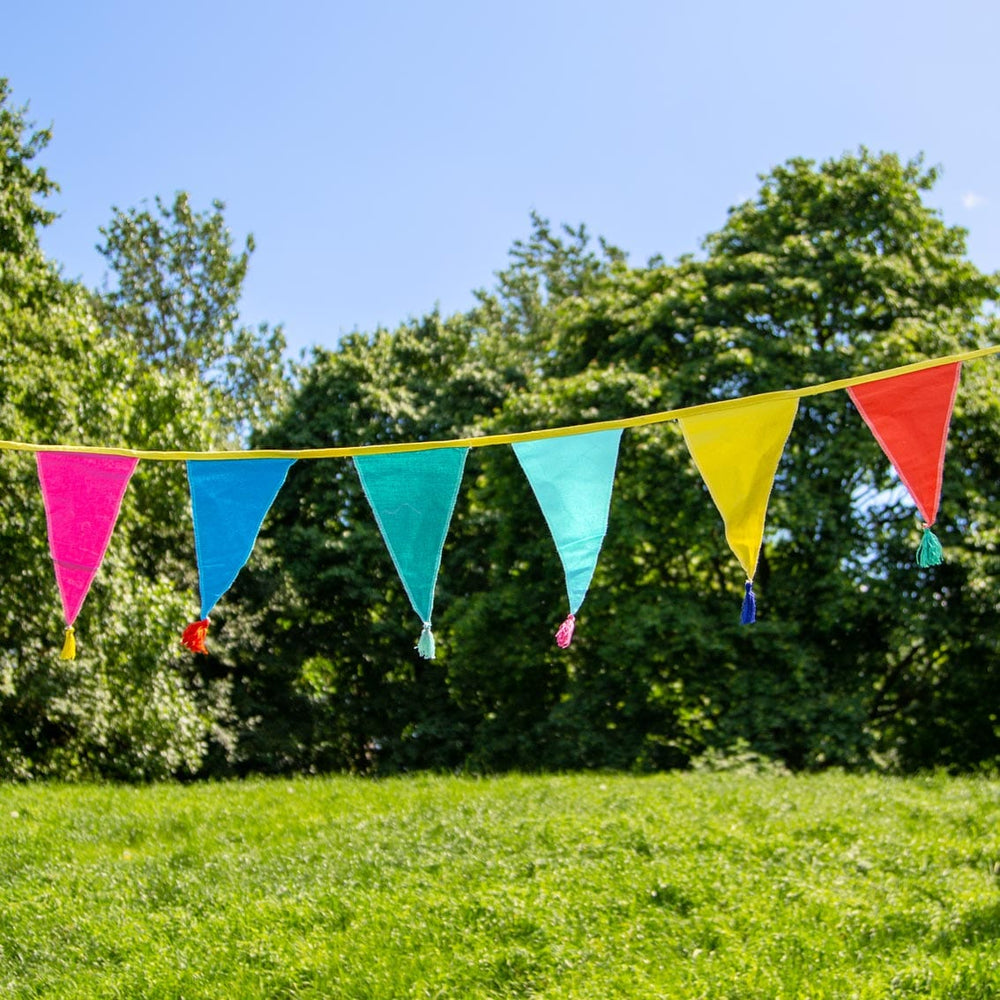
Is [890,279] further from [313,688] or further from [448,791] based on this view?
[313,688]

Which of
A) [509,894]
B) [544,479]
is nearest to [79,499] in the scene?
[544,479]

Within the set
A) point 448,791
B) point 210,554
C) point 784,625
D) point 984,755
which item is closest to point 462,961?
point 210,554

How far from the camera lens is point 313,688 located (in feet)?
57.1

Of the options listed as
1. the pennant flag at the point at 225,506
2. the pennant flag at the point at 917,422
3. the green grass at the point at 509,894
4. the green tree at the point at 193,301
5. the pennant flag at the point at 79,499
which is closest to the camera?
the pennant flag at the point at 917,422

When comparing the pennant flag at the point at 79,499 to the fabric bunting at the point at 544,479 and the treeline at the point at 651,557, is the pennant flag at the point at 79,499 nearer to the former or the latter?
the fabric bunting at the point at 544,479

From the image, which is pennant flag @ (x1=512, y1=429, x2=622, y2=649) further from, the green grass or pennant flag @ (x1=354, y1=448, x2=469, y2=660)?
the green grass

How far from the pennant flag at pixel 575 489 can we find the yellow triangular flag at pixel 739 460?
15.1 inches

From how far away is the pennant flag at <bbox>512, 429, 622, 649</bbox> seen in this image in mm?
4258

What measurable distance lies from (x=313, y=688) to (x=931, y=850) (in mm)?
11751

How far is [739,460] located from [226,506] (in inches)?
85.2

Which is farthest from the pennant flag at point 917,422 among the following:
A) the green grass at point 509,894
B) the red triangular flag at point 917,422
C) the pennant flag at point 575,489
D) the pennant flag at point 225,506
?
the green grass at point 509,894

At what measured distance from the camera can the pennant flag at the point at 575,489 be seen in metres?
4.26

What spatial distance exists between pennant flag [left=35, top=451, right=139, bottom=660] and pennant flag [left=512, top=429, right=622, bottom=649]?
183 cm

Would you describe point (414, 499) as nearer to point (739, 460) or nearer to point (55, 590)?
point (739, 460)
